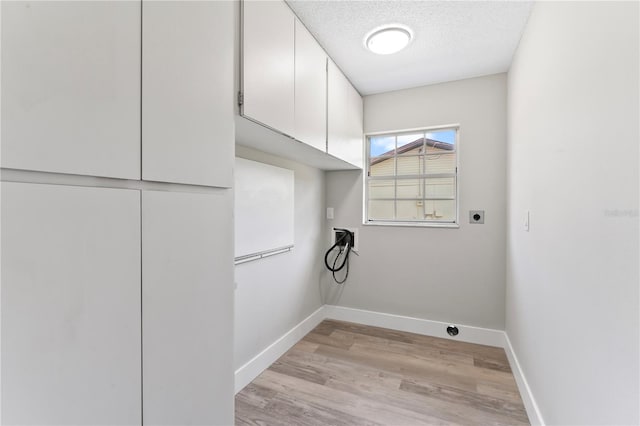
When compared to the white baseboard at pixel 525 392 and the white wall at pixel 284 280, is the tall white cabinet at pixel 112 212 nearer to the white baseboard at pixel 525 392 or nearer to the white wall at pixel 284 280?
the white wall at pixel 284 280

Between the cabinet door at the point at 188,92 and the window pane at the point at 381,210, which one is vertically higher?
the cabinet door at the point at 188,92

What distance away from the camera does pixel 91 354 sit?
2.31 feet

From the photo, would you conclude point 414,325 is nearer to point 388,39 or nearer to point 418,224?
point 418,224

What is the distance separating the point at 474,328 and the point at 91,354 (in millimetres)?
2828

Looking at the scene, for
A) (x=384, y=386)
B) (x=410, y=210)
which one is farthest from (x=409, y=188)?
(x=384, y=386)

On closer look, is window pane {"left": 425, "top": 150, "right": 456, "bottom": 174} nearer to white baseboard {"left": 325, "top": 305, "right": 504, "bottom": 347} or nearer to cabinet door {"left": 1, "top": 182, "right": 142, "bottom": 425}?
white baseboard {"left": 325, "top": 305, "right": 504, "bottom": 347}

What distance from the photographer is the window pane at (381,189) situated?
2.96 metres

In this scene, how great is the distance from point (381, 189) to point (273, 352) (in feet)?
6.23

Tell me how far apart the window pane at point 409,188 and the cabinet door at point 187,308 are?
2141 mm

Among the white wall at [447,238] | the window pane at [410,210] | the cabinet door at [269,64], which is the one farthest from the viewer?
the window pane at [410,210]

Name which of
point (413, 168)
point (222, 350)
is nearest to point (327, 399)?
point (222, 350)

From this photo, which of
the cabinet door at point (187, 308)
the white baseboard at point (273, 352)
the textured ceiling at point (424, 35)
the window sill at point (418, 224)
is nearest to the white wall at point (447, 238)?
the window sill at point (418, 224)

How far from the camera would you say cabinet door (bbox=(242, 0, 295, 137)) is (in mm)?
1353

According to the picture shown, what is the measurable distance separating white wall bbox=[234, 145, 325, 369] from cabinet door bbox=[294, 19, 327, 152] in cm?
44
